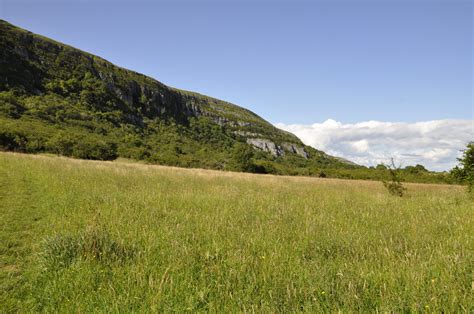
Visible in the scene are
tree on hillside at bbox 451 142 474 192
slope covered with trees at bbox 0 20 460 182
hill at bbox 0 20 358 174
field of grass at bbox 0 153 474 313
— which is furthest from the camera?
hill at bbox 0 20 358 174

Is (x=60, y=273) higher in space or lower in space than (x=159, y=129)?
lower

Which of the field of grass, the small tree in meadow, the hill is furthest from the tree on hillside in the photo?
the hill

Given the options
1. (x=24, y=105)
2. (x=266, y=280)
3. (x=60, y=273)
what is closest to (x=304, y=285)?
(x=266, y=280)

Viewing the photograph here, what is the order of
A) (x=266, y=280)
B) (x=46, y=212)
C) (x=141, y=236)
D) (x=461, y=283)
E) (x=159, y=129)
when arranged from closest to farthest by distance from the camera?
1. (x=461, y=283)
2. (x=266, y=280)
3. (x=141, y=236)
4. (x=46, y=212)
5. (x=159, y=129)

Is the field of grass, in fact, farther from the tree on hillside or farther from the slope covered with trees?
the slope covered with trees

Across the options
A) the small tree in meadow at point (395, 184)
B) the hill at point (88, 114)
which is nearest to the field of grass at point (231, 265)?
the small tree in meadow at point (395, 184)

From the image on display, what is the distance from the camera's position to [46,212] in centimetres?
725

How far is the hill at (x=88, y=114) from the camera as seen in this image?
57.9 m

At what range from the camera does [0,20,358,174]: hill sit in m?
57.9

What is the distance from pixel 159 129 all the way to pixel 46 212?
151686mm

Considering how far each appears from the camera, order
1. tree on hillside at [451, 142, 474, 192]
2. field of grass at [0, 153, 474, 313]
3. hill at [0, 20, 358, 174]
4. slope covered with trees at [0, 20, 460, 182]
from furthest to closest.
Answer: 1. hill at [0, 20, 358, 174]
2. slope covered with trees at [0, 20, 460, 182]
3. tree on hillside at [451, 142, 474, 192]
4. field of grass at [0, 153, 474, 313]

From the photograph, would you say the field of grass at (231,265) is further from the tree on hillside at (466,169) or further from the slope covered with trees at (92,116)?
the slope covered with trees at (92,116)

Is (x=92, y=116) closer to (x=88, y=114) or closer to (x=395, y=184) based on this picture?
(x=88, y=114)

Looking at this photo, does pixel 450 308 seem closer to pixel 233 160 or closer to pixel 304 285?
pixel 304 285
